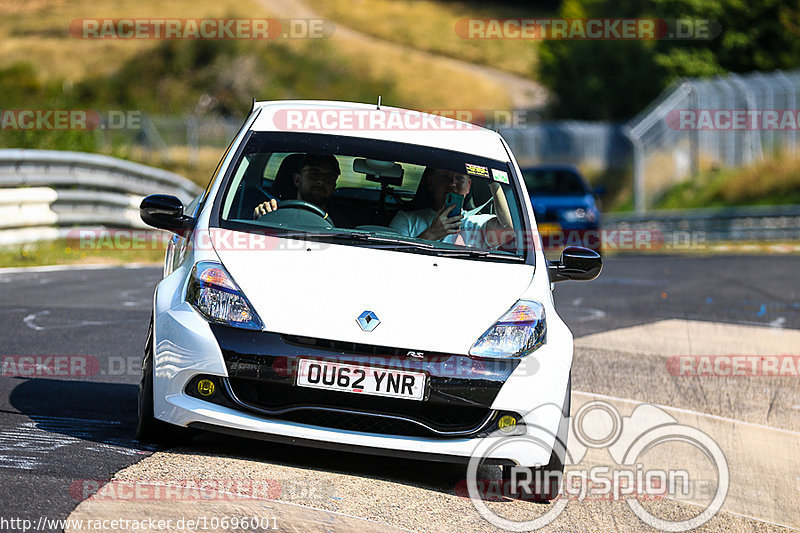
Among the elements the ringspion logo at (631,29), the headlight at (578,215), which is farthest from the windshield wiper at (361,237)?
the ringspion logo at (631,29)

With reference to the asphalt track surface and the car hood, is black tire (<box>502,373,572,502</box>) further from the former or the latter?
the car hood

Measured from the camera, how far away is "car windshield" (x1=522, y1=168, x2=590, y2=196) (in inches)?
940

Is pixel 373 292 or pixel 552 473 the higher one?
pixel 373 292

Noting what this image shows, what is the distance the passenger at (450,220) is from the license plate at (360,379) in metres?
1.19

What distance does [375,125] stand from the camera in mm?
6828

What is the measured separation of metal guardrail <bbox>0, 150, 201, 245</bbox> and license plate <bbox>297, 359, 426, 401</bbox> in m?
10.1

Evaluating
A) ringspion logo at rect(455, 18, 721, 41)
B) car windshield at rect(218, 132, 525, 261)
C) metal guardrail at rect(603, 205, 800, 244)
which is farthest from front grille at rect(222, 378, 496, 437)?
ringspion logo at rect(455, 18, 721, 41)

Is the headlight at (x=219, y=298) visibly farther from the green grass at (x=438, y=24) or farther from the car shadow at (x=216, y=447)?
the green grass at (x=438, y=24)

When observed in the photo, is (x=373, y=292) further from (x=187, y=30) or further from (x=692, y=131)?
(x=187, y=30)

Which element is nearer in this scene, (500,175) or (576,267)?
(576,267)

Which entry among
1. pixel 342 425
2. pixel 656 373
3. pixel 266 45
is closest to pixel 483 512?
pixel 342 425

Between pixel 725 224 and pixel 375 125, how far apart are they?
23288mm

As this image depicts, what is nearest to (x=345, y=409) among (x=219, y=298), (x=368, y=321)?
(x=368, y=321)

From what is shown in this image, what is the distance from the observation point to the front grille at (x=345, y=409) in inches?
209
